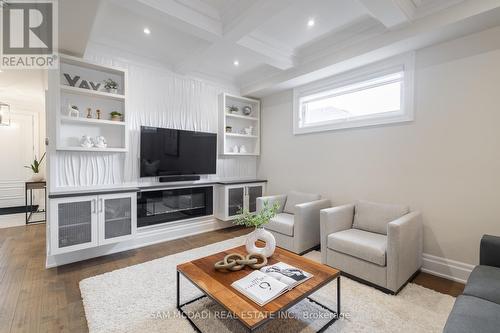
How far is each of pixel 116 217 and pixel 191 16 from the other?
2556mm

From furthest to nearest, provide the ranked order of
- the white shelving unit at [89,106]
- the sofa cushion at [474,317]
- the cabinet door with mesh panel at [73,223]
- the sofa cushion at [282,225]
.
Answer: the sofa cushion at [282,225] < the white shelving unit at [89,106] < the cabinet door with mesh panel at [73,223] < the sofa cushion at [474,317]

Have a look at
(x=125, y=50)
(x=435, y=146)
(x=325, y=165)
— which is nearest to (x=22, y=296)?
(x=125, y=50)

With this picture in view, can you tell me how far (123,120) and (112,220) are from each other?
1345mm

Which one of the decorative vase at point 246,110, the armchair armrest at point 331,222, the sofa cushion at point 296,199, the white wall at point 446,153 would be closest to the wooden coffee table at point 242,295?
the armchair armrest at point 331,222

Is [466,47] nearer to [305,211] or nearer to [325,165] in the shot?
[325,165]

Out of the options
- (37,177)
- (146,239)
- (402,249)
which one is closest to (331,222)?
(402,249)

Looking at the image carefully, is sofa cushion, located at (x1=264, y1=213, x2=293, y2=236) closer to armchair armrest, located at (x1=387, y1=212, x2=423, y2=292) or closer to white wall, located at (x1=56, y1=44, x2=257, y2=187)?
armchair armrest, located at (x1=387, y1=212, x2=423, y2=292)

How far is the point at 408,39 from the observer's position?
254cm

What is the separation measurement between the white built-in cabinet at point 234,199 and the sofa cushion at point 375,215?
6.26 ft

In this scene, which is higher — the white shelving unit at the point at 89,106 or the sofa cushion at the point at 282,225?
the white shelving unit at the point at 89,106

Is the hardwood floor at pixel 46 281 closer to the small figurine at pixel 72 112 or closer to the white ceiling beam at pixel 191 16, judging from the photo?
the small figurine at pixel 72 112

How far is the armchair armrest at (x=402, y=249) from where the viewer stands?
2.21 meters

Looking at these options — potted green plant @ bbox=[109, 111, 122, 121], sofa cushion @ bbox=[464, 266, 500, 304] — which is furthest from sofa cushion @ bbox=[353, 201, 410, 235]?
potted green plant @ bbox=[109, 111, 122, 121]

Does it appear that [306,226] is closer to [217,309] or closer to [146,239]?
[217,309]
